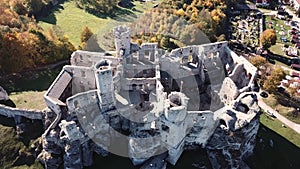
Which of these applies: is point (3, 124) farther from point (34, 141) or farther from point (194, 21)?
point (194, 21)

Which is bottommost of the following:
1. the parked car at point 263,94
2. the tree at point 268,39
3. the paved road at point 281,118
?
the paved road at point 281,118

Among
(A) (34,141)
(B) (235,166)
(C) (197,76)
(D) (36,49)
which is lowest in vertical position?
(B) (235,166)

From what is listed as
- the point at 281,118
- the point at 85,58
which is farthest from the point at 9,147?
the point at 281,118

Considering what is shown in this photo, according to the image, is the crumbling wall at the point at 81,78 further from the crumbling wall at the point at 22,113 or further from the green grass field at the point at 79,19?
the green grass field at the point at 79,19

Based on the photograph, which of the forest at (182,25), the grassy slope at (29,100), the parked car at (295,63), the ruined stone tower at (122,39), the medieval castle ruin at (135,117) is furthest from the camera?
the forest at (182,25)

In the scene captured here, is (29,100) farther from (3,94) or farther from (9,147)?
(9,147)

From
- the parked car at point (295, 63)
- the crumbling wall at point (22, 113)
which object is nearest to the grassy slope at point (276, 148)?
the parked car at point (295, 63)

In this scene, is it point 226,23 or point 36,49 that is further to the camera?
point 226,23

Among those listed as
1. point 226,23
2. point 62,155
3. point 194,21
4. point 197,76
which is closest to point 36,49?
point 62,155
